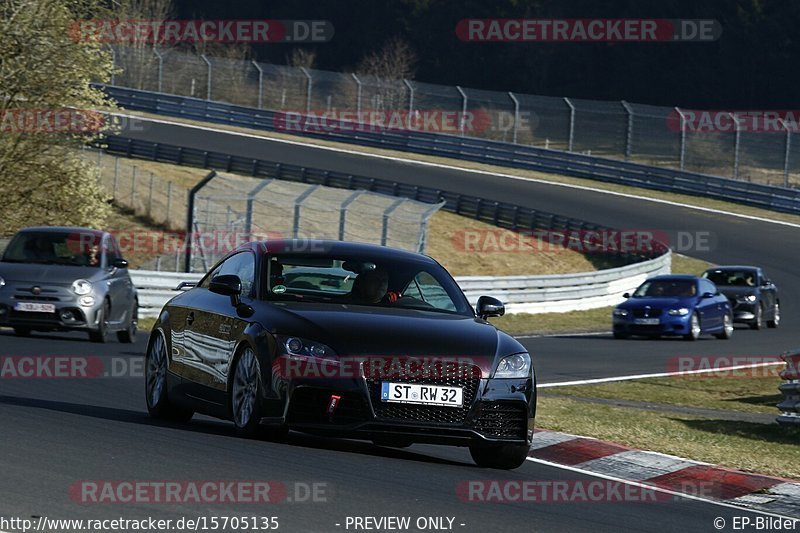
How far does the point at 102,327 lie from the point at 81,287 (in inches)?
28.5

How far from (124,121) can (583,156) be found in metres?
18.6

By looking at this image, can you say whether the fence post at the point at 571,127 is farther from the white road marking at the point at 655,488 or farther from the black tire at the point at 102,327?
the white road marking at the point at 655,488

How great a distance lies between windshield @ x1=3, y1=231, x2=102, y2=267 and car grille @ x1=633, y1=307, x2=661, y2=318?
468 inches

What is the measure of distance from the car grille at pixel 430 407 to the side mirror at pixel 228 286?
1.45m

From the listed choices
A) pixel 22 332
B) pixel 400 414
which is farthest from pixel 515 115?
pixel 400 414

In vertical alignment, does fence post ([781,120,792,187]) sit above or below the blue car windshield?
above

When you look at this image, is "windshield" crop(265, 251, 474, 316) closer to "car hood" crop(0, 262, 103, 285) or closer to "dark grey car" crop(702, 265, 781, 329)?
"car hood" crop(0, 262, 103, 285)

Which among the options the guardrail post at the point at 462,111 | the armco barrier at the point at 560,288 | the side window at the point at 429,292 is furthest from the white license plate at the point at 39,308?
the guardrail post at the point at 462,111

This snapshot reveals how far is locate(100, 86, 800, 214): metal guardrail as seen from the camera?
5256 centimetres

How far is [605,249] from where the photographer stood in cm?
4316

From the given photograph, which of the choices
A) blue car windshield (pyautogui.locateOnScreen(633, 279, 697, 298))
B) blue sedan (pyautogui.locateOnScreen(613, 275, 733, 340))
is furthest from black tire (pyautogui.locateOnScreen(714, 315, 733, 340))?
blue car windshield (pyautogui.locateOnScreen(633, 279, 697, 298))

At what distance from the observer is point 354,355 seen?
30.7ft

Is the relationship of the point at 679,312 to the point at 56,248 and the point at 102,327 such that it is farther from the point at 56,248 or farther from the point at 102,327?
the point at 56,248

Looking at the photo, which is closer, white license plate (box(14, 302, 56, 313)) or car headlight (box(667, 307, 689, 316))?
white license plate (box(14, 302, 56, 313))
